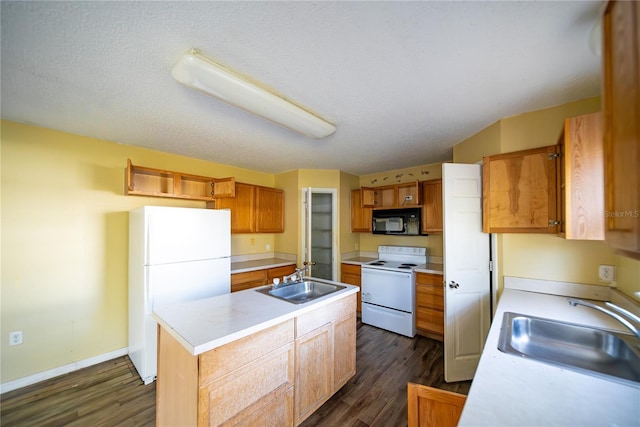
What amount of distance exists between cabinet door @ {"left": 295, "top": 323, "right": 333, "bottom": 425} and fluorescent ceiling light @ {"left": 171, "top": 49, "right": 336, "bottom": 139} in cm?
165

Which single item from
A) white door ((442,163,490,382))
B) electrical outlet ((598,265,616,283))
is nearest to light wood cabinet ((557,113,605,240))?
electrical outlet ((598,265,616,283))

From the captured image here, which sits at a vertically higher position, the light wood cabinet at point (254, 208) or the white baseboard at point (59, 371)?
the light wood cabinet at point (254, 208)

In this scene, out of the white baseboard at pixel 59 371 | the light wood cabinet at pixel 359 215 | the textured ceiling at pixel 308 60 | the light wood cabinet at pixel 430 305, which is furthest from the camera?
the light wood cabinet at pixel 359 215

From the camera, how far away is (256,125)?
2240mm

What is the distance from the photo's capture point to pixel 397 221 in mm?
3674

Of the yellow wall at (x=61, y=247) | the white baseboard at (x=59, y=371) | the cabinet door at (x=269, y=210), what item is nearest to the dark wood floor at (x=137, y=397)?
the white baseboard at (x=59, y=371)

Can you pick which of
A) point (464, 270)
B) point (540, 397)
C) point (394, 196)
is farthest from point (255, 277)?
point (540, 397)

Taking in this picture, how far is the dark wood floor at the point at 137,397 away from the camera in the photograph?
1.80m

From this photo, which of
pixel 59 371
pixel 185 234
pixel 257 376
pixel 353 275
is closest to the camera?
pixel 257 376

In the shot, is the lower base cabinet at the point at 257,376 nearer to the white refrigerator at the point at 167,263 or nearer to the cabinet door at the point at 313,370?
the cabinet door at the point at 313,370

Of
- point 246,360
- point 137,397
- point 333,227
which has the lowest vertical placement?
point 137,397

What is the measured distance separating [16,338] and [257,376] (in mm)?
2526

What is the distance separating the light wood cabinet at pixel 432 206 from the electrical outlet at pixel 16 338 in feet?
14.9

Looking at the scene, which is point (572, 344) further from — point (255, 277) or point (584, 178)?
point (255, 277)
